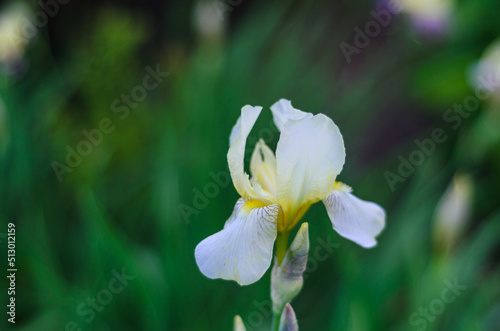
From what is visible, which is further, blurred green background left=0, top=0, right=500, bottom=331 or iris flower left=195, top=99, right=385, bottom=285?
blurred green background left=0, top=0, right=500, bottom=331

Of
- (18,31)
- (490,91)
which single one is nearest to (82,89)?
(18,31)

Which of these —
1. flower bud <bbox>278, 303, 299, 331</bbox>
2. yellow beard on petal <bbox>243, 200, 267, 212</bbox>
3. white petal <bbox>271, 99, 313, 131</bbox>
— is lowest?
flower bud <bbox>278, 303, 299, 331</bbox>

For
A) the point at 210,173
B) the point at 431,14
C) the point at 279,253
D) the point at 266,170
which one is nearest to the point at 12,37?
the point at 210,173

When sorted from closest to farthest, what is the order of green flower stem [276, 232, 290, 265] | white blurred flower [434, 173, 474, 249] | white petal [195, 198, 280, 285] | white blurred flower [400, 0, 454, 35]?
white petal [195, 198, 280, 285]
green flower stem [276, 232, 290, 265]
white blurred flower [434, 173, 474, 249]
white blurred flower [400, 0, 454, 35]

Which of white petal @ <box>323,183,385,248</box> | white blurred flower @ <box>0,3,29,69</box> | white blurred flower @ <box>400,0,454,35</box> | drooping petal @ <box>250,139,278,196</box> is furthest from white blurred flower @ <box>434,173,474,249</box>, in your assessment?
white blurred flower @ <box>0,3,29,69</box>

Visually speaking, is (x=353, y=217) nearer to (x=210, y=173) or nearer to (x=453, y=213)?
(x=453, y=213)

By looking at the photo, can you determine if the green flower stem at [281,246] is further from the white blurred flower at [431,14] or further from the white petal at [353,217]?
the white blurred flower at [431,14]

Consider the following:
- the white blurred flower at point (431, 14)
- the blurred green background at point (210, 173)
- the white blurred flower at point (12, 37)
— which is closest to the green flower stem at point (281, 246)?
the blurred green background at point (210, 173)

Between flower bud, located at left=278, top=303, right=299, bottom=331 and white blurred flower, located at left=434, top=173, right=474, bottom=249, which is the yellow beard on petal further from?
white blurred flower, located at left=434, top=173, right=474, bottom=249
